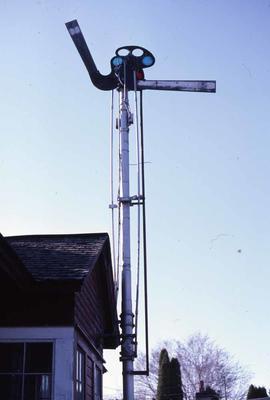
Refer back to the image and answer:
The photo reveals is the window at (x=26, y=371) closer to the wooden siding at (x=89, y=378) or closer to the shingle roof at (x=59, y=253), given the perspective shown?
the shingle roof at (x=59, y=253)

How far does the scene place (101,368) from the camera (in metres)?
12.0

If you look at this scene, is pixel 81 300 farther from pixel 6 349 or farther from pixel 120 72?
pixel 120 72

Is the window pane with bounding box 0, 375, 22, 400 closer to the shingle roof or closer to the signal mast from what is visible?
the shingle roof

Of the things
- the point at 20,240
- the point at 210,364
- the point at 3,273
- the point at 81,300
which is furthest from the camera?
the point at 210,364

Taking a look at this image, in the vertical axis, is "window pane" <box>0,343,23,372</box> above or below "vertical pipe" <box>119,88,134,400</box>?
below

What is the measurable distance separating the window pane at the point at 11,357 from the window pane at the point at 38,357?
103mm

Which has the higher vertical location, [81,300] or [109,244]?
[109,244]

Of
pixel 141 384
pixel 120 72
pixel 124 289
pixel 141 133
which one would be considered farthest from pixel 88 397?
pixel 141 384

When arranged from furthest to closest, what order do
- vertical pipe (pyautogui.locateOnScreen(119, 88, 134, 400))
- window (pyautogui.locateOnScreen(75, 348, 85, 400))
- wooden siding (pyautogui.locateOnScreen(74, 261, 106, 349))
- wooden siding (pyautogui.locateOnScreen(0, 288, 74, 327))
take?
vertical pipe (pyautogui.locateOnScreen(119, 88, 134, 400))
wooden siding (pyautogui.locateOnScreen(74, 261, 106, 349))
window (pyautogui.locateOnScreen(75, 348, 85, 400))
wooden siding (pyautogui.locateOnScreen(0, 288, 74, 327))

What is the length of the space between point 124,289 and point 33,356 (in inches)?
100.0

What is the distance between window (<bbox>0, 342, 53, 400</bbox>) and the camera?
24.8 feet

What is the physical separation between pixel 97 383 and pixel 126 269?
9.68 feet

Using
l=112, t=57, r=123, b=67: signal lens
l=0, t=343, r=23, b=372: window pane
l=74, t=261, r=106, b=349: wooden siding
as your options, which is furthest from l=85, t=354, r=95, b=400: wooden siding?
l=112, t=57, r=123, b=67: signal lens

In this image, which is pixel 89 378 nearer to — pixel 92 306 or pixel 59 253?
pixel 92 306
